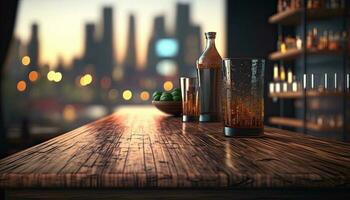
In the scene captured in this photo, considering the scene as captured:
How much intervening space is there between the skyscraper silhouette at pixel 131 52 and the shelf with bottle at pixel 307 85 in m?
1.64

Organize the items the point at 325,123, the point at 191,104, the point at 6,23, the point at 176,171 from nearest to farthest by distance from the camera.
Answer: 1. the point at 176,171
2. the point at 191,104
3. the point at 325,123
4. the point at 6,23

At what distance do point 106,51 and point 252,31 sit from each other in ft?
5.70

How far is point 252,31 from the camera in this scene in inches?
241

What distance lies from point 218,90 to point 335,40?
3213 mm

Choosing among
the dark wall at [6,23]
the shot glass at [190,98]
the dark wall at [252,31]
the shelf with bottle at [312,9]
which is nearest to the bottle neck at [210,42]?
the shot glass at [190,98]

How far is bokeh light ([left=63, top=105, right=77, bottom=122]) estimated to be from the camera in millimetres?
6031

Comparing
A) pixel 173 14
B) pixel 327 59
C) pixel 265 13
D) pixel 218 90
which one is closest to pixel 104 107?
pixel 173 14

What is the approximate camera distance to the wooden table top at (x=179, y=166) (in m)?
0.74

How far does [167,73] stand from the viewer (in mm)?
6211

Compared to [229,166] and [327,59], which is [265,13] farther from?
[229,166]

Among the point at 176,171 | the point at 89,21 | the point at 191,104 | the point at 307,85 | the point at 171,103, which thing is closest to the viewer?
the point at 176,171

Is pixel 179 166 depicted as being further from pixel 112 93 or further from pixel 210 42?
pixel 112 93

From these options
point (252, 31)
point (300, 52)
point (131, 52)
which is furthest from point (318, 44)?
point (131, 52)

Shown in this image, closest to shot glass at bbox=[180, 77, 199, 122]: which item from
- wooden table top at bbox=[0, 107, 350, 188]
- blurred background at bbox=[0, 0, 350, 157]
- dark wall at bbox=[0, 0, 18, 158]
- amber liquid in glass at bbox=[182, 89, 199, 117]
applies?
amber liquid in glass at bbox=[182, 89, 199, 117]
